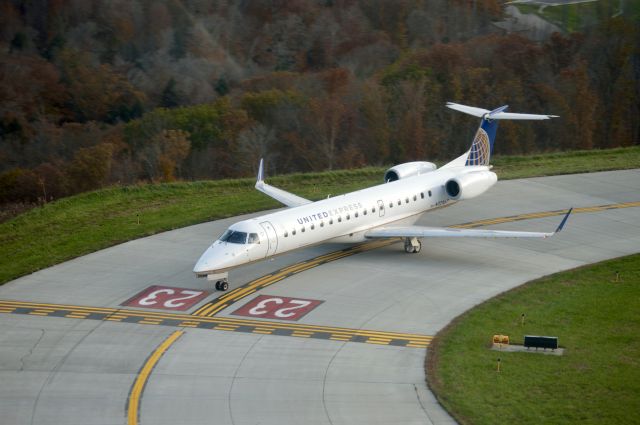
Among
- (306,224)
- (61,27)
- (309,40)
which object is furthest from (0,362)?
(61,27)

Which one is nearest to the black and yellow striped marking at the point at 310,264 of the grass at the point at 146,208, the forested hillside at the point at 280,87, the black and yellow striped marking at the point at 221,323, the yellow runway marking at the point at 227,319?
the yellow runway marking at the point at 227,319

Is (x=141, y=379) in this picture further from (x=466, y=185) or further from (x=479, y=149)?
(x=479, y=149)

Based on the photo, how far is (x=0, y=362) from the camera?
27719mm

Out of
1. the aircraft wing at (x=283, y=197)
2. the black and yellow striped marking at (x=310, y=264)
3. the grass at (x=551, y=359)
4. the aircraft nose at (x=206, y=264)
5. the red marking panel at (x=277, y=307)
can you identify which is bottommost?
the grass at (x=551, y=359)

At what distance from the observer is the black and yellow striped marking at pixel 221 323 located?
96.0ft

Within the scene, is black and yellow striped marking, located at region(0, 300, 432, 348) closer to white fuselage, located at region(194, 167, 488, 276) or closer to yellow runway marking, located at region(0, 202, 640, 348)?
yellow runway marking, located at region(0, 202, 640, 348)

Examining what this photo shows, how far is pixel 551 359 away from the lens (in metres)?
27.5

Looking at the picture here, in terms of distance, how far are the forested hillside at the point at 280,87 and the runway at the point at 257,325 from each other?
26.3 metres

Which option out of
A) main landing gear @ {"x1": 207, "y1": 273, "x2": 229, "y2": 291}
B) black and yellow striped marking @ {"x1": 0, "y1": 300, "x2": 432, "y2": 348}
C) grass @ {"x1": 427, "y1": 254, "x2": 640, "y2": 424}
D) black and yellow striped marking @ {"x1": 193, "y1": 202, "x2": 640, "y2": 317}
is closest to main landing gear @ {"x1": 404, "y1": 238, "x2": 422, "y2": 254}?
black and yellow striped marking @ {"x1": 193, "y1": 202, "x2": 640, "y2": 317}

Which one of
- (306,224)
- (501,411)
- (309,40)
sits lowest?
(501,411)

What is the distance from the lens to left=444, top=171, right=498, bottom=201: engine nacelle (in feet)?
128

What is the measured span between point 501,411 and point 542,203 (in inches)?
895

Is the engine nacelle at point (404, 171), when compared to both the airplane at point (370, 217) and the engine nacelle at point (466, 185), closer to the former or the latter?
the airplane at point (370, 217)

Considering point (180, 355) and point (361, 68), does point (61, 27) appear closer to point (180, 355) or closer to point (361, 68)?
point (361, 68)
